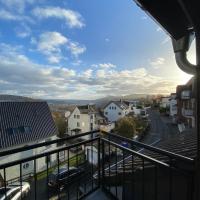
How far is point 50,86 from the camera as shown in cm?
2580

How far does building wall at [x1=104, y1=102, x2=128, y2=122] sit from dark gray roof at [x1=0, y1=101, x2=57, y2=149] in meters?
16.5

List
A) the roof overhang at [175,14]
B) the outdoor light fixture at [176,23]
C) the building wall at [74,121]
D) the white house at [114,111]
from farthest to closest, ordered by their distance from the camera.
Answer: the white house at [114,111] → the building wall at [74,121] → the outdoor light fixture at [176,23] → the roof overhang at [175,14]

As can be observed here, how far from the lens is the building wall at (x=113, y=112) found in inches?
1210

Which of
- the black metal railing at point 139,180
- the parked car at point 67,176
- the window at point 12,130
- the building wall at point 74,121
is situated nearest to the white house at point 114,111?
the building wall at point 74,121

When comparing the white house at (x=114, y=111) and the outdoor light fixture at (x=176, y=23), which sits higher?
the outdoor light fixture at (x=176, y=23)

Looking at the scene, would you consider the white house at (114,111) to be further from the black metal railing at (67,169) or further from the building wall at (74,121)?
the black metal railing at (67,169)

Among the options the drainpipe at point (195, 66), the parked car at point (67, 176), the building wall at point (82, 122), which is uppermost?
the drainpipe at point (195, 66)

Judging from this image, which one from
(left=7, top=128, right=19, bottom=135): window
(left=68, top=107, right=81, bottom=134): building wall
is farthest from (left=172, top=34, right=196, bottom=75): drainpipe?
(left=68, top=107, right=81, bottom=134): building wall

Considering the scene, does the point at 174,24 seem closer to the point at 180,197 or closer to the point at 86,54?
the point at 180,197

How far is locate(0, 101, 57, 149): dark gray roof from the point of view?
12.5 metres

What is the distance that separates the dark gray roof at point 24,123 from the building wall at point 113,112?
16.5 meters

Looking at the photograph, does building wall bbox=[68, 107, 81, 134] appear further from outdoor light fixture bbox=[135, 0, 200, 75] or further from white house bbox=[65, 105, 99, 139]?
outdoor light fixture bbox=[135, 0, 200, 75]

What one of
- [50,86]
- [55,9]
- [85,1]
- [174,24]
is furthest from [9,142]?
[50,86]

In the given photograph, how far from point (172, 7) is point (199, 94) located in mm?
562
